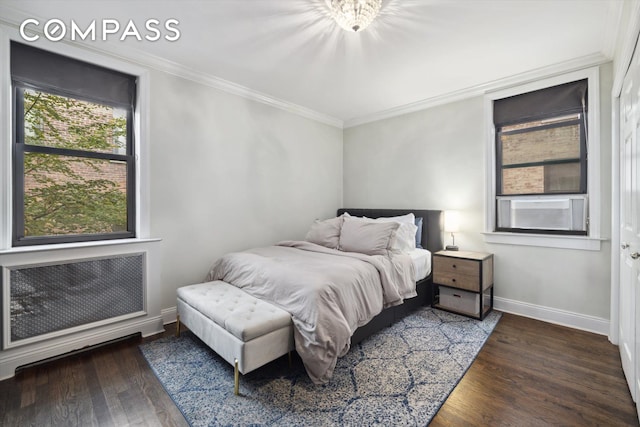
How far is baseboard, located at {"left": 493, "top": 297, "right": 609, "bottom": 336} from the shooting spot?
8.77ft

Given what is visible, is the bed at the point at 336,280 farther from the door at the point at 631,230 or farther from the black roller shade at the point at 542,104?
the door at the point at 631,230

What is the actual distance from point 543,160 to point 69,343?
471 cm

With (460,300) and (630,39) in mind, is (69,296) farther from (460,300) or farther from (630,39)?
(630,39)

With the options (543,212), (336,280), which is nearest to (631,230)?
(543,212)

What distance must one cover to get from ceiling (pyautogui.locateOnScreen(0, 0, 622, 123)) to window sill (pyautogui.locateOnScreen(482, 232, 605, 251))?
1.70 meters

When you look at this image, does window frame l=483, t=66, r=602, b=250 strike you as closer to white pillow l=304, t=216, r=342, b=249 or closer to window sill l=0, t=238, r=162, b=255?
white pillow l=304, t=216, r=342, b=249

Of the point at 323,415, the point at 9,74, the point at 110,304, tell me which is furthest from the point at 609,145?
the point at 9,74

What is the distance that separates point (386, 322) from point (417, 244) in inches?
51.0

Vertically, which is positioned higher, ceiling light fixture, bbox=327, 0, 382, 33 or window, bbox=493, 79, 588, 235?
ceiling light fixture, bbox=327, 0, 382, 33

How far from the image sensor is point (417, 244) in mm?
3664

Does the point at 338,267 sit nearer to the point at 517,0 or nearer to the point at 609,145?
the point at 517,0

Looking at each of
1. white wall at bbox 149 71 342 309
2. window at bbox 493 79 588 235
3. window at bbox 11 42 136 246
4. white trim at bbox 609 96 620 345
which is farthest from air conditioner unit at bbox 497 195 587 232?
window at bbox 11 42 136 246

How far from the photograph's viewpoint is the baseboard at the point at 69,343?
203 centimetres

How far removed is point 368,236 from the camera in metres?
3.06
